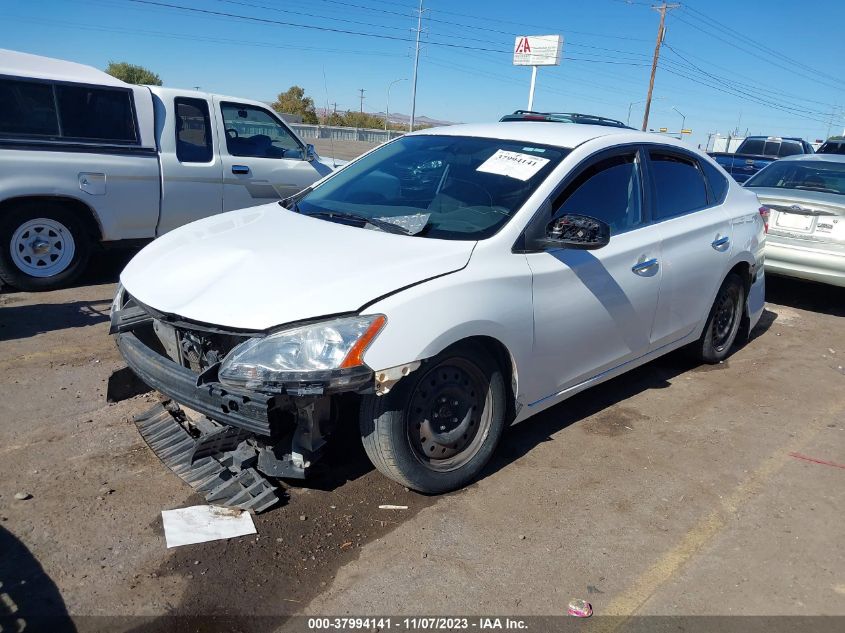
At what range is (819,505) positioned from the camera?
11.7ft

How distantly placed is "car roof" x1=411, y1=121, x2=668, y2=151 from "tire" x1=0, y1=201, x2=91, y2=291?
391cm

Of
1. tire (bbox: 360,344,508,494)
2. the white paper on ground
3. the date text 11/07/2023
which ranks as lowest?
the date text 11/07/2023

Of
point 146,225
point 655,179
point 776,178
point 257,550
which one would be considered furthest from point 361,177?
point 776,178

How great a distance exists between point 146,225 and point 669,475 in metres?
5.67

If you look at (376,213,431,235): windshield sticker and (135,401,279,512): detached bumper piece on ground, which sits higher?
(376,213,431,235): windshield sticker

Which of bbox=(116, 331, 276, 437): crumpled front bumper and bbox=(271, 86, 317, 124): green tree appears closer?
bbox=(116, 331, 276, 437): crumpled front bumper

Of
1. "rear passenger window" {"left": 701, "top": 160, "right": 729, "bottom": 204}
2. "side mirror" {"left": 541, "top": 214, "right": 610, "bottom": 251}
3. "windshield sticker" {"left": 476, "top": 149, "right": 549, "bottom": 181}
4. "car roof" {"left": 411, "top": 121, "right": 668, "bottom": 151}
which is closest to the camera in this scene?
"side mirror" {"left": 541, "top": 214, "right": 610, "bottom": 251}

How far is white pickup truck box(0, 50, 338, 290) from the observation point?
6.25 m

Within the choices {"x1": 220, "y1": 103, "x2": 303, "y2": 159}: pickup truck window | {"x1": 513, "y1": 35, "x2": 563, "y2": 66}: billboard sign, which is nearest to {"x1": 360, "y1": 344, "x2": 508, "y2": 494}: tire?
{"x1": 220, "y1": 103, "x2": 303, "y2": 159}: pickup truck window

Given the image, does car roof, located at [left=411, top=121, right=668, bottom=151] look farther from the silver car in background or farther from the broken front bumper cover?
the silver car in background

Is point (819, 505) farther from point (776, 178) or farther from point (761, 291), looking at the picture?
point (776, 178)

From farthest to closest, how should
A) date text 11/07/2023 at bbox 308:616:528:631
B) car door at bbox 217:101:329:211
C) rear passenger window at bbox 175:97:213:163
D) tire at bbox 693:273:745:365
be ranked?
car door at bbox 217:101:329:211 < rear passenger window at bbox 175:97:213:163 < tire at bbox 693:273:745:365 < date text 11/07/2023 at bbox 308:616:528:631

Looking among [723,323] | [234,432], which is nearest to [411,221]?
[234,432]

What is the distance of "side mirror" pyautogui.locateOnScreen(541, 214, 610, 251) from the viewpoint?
3445mm
